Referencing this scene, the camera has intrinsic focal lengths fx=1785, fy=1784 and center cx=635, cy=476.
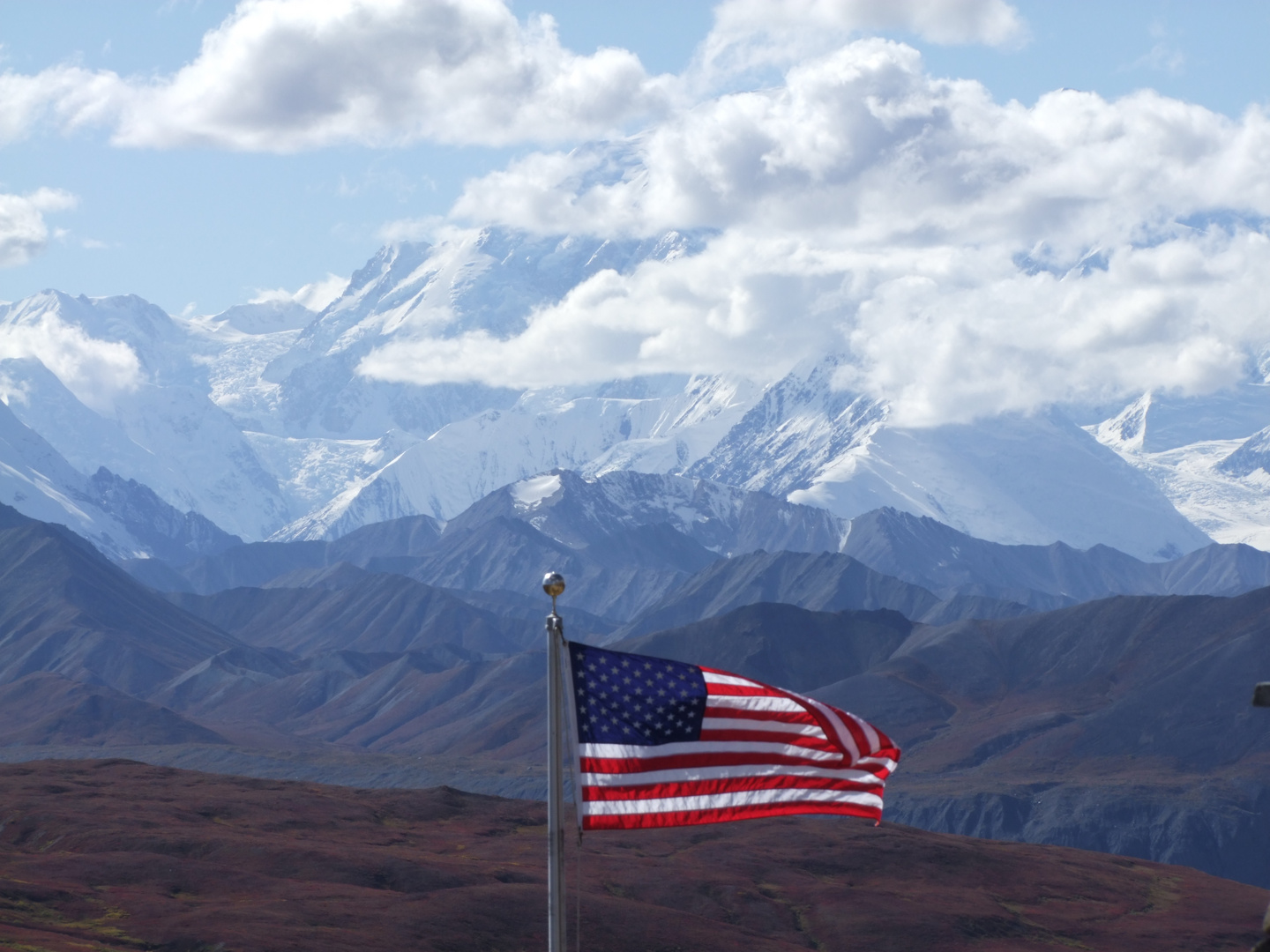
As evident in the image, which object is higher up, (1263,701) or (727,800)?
(1263,701)

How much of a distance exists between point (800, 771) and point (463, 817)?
109 m

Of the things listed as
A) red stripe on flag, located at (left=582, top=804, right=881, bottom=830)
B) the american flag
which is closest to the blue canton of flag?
the american flag

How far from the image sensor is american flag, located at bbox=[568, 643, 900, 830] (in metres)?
23.6

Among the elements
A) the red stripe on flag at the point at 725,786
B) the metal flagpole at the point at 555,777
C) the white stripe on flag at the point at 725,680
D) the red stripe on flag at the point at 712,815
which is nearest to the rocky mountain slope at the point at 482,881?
the red stripe on flag at the point at 712,815

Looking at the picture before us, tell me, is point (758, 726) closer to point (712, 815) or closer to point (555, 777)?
point (712, 815)

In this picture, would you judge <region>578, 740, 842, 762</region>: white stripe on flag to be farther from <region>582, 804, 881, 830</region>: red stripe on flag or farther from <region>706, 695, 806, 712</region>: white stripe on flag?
<region>582, 804, 881, 830</region>: red stripe on flag

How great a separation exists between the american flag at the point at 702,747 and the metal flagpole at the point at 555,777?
2.34ft

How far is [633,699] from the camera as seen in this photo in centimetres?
2383

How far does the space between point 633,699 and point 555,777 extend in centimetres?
192

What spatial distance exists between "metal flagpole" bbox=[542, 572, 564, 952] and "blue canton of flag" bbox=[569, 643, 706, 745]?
76 cm

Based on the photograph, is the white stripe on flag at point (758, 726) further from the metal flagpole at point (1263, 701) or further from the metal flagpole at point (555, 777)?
the metal flagpole at point (1263, 701)

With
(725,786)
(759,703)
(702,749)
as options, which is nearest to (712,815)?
(725,786)

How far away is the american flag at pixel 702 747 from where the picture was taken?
23562 millimetres

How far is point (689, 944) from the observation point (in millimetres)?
90125
